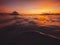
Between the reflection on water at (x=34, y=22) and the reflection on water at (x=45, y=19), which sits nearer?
the reflection on water at (x=34, y=22)

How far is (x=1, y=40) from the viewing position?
2871 millimetres

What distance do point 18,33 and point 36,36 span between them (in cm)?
37

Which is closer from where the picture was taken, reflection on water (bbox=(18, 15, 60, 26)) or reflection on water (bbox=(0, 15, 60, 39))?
reflection on water (bbox=(0, 15, 60, 39))

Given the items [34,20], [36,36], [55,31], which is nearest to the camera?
[36,36]

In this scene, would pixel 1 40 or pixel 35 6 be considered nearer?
pixel 1 40

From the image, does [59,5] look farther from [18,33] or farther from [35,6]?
[18,33]

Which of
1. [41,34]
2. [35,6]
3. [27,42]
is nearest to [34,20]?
[35,6]

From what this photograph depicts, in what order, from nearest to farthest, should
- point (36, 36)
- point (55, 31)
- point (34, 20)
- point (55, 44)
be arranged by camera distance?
point (55, 44) → point (36, 36) → point (55, 31) → point (34, 20)

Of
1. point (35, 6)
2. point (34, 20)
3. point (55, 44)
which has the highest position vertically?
point (35, 6)

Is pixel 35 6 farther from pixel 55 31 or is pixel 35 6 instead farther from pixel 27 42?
pixel 27 42

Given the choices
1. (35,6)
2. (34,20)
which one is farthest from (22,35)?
(35,6)

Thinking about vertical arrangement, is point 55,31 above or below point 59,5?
below

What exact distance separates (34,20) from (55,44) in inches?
38.3

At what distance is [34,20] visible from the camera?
3562 millimetres
